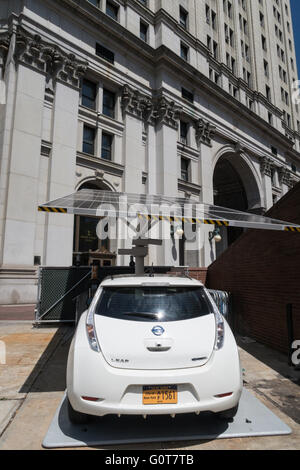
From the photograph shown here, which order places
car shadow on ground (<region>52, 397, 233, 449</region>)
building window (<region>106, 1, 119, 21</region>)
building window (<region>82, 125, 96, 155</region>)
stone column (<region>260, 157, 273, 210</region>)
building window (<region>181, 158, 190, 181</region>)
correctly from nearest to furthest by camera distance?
1. car shadow on ground (<region>52, 397, 233, 449</region>)
2. building window (<region>82, 125, 96, 155</region>)
3. building window (<region>106, 1, 119, 21</region>)
4. building window (<region>181, 158, 190, 181</region>)
5. stone column (<region>260, 157, 273, 210</region>)

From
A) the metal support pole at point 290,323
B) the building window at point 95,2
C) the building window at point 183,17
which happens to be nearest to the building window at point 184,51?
the building window at point 183,17

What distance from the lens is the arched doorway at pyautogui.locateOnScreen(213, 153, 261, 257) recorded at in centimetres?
3139

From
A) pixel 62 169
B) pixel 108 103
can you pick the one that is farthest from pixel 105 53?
pixel 62 169

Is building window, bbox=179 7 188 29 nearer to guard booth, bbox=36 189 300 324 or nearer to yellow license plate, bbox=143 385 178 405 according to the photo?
guard booth, bbox=36 189 300 324

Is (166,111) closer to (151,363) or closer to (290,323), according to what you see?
(290,323)

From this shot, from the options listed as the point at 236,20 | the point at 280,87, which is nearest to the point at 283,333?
the point at 236,20

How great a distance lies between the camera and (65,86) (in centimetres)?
1741

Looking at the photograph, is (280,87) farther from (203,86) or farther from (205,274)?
(205,274)

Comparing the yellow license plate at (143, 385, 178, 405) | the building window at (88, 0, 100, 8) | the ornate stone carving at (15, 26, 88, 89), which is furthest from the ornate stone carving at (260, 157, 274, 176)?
the yellow license plate at (143, 385, 178, 405)

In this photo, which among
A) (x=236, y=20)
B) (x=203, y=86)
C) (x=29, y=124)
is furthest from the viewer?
(x=236, y=20)

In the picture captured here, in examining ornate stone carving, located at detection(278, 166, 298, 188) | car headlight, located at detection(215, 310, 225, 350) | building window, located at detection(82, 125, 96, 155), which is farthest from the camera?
ornate stone carving, located at detection(278, 166, 298, 188)

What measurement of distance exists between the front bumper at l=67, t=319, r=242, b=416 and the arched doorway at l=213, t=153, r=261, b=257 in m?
27.9

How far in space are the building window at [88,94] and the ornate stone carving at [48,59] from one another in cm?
109

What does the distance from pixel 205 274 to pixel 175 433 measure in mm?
10139
